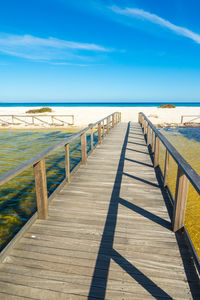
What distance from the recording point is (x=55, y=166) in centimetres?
747

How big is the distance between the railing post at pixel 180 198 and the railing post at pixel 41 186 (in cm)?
180

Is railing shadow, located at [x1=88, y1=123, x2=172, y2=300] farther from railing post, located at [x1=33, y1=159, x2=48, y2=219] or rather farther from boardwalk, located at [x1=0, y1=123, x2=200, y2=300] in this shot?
railing post, located at [x1=33, y1=159, x2=48, y2=219]

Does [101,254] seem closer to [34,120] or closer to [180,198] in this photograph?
[180,198]

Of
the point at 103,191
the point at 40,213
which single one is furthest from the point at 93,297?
the point at 103,191

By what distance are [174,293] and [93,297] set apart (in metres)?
0.73

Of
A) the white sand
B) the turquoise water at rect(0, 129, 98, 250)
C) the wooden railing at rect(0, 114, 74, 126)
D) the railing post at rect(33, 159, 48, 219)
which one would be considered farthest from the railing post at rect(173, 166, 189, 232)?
the white sand

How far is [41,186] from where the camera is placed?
2.88 meters

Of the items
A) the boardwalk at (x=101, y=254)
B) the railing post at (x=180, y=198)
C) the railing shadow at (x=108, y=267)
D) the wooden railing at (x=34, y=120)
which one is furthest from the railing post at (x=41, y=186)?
the wooden railing at (x=34, y=120)

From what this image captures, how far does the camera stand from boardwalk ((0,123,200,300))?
188cm

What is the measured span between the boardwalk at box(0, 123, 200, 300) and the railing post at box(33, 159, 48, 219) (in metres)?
0.14

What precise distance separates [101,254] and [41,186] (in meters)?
1.22

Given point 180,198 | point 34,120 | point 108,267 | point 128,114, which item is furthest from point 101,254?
point 128,114

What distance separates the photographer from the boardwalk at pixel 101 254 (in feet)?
6.16

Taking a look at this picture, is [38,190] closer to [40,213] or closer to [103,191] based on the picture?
[40,213]
